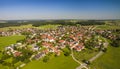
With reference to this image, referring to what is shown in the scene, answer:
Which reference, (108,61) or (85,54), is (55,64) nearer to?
(85,54)

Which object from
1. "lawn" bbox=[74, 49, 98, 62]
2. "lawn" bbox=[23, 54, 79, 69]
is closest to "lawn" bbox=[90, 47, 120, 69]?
"lawn" bbox=[74, 49, 98, 62]

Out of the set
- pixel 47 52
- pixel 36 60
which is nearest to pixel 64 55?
pixel 47 52

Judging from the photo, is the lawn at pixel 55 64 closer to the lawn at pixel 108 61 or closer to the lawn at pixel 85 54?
the lawn at pixel 85 54

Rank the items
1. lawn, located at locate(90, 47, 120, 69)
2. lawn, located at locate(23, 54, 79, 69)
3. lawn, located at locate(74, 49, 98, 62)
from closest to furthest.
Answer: lawn, located at locate(90, 47, 120, 69)
lawn, located at locate(23, 54, 79, 69)
lawn, located at locate(74, 49, 98, 62)

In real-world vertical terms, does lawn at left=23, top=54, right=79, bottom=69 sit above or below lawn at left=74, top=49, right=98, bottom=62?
below

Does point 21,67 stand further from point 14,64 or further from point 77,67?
point 77,67

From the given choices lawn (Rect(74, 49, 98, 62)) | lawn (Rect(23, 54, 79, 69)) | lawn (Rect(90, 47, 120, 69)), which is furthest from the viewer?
lawn (Rect(74, 49, 98, 62))

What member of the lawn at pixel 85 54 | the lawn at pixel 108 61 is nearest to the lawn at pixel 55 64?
the lawn at pixel 85 54

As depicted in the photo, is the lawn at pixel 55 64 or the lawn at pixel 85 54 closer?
the lawn at pixel 55 64

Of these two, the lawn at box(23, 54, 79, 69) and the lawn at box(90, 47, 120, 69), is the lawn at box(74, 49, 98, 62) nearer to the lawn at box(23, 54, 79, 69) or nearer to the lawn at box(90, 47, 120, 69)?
the lawn at box(23, 54, 79, 69)
